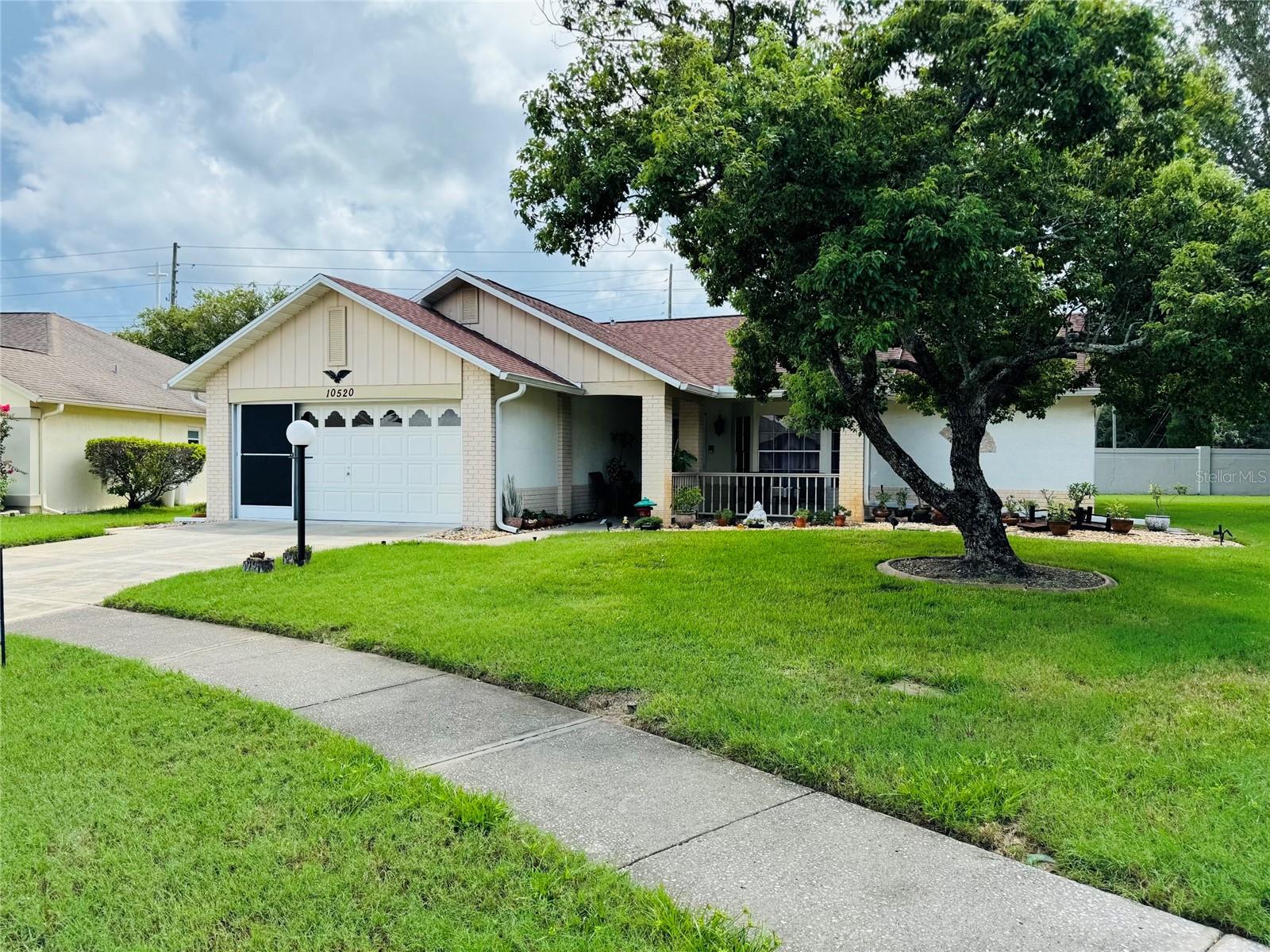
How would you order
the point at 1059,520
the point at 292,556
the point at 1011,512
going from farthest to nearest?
the point at 1011,512 < the point at 1059,520 < the point at 292,556

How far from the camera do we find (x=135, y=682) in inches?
212

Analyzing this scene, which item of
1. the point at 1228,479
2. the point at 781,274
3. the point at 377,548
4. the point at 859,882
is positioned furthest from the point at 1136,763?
the point at 1228,479

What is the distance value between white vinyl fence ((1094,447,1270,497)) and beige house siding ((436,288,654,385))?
2075 centimetres

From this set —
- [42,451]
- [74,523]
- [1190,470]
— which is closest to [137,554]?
[74,523]

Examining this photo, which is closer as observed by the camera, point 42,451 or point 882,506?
point 882,506

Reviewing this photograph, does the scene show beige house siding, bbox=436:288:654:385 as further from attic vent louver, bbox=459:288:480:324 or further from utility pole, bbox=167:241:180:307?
utility pole, bbox=167:241:180:307

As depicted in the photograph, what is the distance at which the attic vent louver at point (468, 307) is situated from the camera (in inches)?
692

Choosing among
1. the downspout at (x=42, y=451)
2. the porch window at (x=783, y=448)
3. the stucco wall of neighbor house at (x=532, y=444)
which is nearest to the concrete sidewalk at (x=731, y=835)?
the stucco wall of neighbor house at (x=532, y=444)

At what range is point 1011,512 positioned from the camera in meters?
15.8

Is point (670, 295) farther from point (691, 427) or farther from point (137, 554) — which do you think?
point (137, 554)

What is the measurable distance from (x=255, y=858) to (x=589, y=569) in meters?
6.49

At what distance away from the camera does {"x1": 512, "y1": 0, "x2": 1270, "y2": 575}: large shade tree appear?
22.2 ft

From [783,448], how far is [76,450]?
16537mm

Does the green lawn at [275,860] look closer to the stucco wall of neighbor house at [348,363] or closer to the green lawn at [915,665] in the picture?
the green lawn at [915,665]
